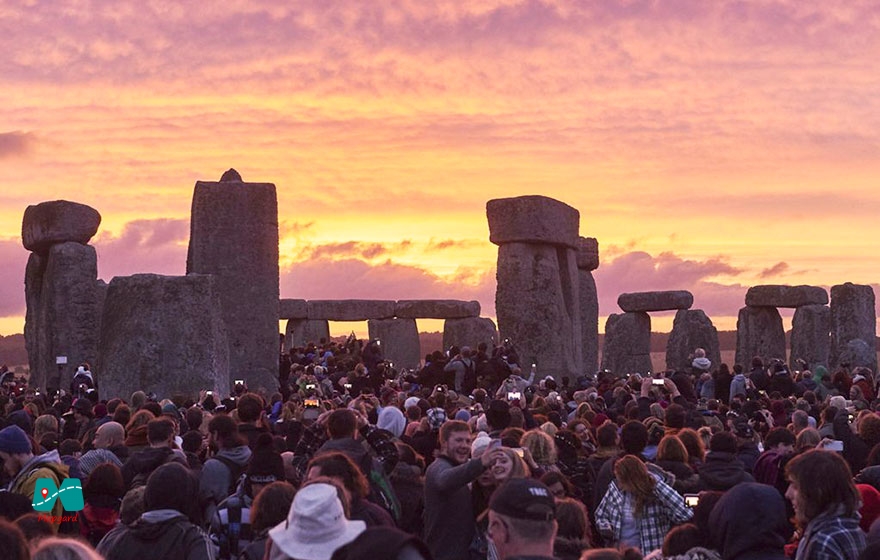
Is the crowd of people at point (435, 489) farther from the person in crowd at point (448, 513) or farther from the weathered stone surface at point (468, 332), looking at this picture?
the weathered stone surface at point (468, 332)

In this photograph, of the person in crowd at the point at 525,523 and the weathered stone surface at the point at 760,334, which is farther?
the weathered stone surface at the point at 760,334

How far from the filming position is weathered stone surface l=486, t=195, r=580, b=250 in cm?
2198

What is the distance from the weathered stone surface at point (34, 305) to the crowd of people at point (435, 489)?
38.2 ft

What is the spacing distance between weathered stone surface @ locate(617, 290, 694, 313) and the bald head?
85.2ft

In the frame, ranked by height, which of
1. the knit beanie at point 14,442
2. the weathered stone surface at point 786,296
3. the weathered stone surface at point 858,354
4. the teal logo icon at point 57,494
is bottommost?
the teal logo icon at point 57,494

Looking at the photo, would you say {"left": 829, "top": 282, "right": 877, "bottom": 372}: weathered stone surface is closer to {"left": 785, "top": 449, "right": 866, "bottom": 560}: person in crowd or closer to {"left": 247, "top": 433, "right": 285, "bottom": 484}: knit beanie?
{"left": 247, "top": 433, "right": 285, "bottom": 484}: knit beanie

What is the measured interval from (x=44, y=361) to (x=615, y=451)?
603 inches

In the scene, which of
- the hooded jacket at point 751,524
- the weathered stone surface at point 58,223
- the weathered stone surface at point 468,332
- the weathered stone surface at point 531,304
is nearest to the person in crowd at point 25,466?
the hooded jacket at point 751,524

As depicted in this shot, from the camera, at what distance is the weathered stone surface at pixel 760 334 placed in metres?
31.2

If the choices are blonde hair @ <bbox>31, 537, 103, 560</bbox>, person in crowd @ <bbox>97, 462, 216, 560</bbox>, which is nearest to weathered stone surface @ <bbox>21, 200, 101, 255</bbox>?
person in crowd @ <bbox>97, 462, 216, 560</bbox>

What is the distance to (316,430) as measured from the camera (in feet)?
26.5

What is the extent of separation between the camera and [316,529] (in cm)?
392

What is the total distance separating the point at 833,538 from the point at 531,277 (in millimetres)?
17313

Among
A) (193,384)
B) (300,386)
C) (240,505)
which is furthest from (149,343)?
(240,505)
